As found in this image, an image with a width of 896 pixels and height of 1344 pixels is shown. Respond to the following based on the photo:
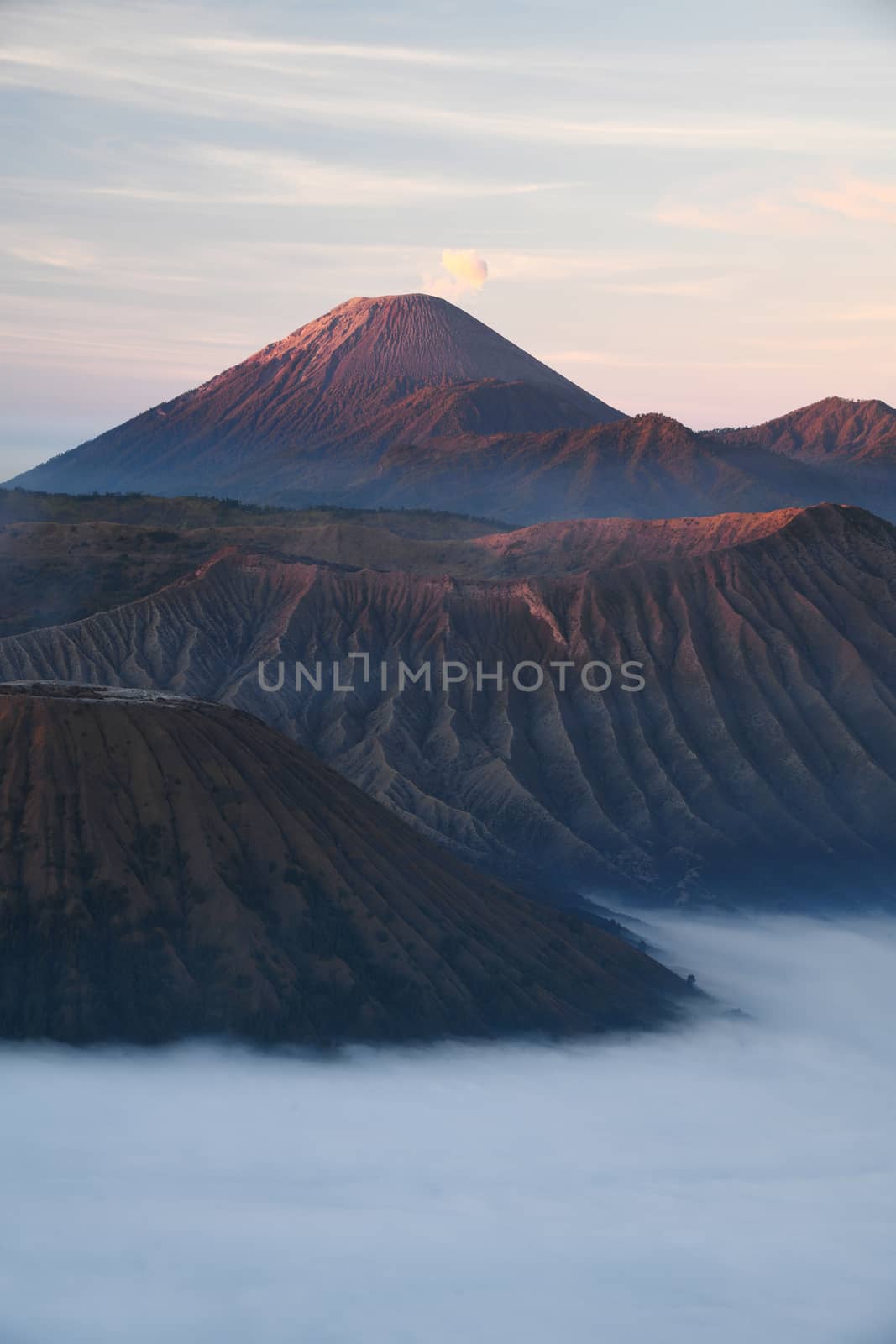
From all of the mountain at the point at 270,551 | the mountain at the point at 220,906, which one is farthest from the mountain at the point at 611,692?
the mountain at the point at 220,906

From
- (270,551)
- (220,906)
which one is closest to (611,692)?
(270,551)

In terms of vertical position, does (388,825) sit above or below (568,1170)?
above

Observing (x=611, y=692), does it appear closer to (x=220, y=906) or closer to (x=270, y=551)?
(x=270, y=551)

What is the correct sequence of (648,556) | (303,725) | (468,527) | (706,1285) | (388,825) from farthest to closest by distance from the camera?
(468,527), (648,556), (303,725), (388,825), (706,1285)

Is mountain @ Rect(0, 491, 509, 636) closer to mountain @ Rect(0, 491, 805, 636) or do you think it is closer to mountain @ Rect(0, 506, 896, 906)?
mountain @ Rect(0, 491, 805, 636)

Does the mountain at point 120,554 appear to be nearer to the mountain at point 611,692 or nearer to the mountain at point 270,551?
the mountain at point 270,551

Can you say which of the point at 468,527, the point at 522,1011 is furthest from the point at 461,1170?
the point at 468,527

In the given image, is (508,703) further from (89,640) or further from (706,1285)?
(706,1285)
